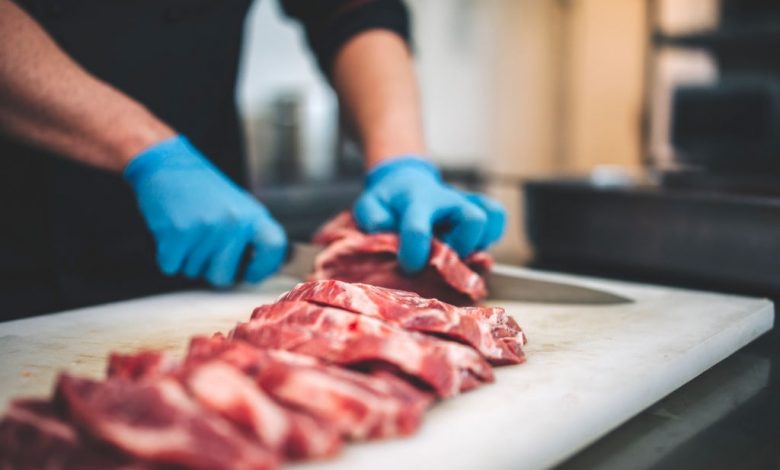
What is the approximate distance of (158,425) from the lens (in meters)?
0.91

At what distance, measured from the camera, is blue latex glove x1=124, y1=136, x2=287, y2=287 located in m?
1.72

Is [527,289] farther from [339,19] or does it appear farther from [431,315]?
[339,19]

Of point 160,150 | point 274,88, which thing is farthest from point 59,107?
point 274,88

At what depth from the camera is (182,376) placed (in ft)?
3.39

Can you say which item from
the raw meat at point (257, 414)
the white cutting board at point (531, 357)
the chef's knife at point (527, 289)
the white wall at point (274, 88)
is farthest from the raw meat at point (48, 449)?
the white wall at point (274, 88)

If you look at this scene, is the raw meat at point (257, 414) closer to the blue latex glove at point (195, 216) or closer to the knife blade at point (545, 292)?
the blue latex glove at point (195, 216)

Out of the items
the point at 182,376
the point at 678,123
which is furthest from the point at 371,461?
the point at 678,123

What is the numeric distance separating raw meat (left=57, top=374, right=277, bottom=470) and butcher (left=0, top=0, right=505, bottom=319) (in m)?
0.79

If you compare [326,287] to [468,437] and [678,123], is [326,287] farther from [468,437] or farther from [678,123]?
[678,123]

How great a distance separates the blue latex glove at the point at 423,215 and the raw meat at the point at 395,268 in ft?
0.14

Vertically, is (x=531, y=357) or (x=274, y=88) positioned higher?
(x=274, y=88)

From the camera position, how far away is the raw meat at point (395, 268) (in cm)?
184

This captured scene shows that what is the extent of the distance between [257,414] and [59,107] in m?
1.14

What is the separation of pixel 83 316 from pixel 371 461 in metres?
1.10
